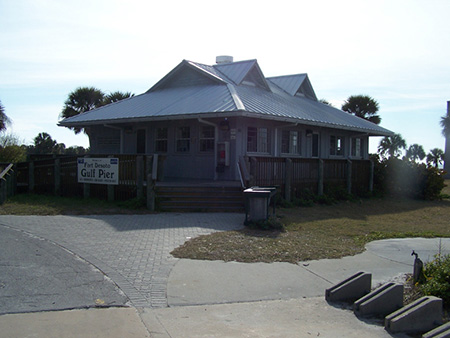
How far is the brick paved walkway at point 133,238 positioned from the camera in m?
6.38

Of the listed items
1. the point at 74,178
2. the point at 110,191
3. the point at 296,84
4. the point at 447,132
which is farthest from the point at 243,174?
the point at 447,132

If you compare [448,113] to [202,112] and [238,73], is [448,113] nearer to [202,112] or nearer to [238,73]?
[238,73]

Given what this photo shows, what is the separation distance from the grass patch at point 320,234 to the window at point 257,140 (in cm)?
394

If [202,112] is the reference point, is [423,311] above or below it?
below

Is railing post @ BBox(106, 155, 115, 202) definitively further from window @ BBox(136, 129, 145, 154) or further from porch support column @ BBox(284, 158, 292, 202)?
window @ BBox(136, 129, 145, 154)

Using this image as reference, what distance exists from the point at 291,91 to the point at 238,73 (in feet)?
16.5

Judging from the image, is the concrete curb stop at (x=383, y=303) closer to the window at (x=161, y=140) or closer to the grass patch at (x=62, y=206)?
the grass patch at (x=62, y=206)

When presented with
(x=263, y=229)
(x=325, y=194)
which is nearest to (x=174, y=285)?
(x=263, y=229)

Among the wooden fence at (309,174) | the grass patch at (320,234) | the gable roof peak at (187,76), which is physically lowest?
the grass patch at (320,234)

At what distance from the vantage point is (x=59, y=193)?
1595 cm

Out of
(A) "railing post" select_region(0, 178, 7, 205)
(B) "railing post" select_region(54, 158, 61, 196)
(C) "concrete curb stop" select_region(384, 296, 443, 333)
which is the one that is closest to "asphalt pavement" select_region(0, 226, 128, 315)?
(C) "concrete curb stop" select_region(384, 296, 443, 333)

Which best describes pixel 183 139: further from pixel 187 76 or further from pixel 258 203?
pixel 258 203

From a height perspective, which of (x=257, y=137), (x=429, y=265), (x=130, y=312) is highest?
(x=257, y=137)

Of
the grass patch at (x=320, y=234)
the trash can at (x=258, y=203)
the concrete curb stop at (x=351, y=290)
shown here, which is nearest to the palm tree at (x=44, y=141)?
the grass patch at (x=320, y=234)
